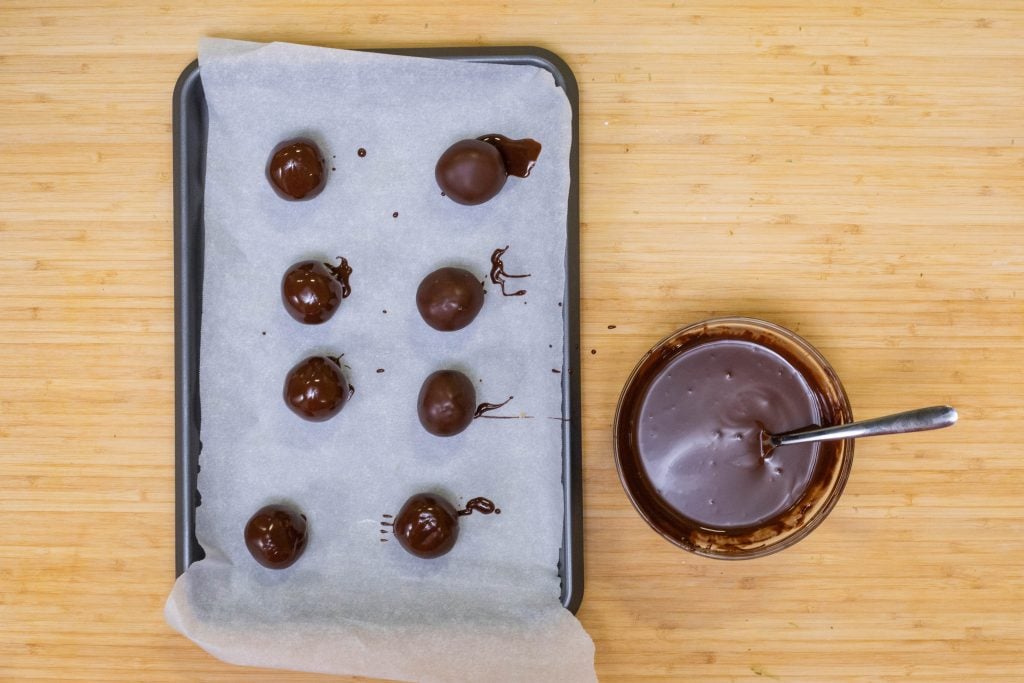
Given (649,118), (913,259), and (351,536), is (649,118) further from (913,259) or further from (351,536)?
(351,536)

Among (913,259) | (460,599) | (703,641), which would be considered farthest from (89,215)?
(913,259)

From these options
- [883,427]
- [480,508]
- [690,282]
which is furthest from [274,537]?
[883,427]

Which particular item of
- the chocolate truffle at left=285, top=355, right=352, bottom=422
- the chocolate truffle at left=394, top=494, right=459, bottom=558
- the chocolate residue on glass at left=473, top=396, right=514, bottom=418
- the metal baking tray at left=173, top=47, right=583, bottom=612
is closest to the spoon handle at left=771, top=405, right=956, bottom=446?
the metal baking tray at left=173, top=47, right=583, bottom=612

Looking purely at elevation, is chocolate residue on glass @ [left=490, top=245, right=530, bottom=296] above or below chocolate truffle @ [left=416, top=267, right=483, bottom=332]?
above

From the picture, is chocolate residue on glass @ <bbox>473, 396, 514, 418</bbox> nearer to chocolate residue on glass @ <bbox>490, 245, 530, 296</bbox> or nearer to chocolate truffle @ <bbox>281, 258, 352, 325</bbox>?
chocolate residue on glass @ <bbox>490, 245, 530, 296</bbox>

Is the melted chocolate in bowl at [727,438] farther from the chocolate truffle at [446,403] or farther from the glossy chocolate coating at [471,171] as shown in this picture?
the glossy chocolate coating at [471,171]

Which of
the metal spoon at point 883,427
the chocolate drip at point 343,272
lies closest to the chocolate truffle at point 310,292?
the chocolate drip at point 343,272
